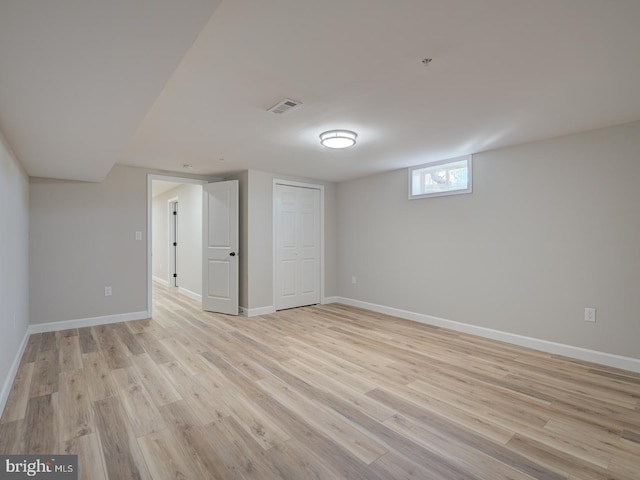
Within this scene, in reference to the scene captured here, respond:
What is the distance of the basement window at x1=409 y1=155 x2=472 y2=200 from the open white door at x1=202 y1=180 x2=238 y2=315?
2.76 meters

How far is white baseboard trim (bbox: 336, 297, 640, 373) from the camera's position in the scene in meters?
2.95

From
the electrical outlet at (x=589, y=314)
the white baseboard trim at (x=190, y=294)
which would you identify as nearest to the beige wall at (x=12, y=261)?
the white baseboard trim at (x=190, y=294)

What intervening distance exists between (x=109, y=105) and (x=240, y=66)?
2.82 feet

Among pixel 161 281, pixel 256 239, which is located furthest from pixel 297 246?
pixel 161 281

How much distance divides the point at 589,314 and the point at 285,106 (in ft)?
11.6

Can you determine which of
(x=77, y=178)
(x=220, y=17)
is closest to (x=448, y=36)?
(x=220, y=17)

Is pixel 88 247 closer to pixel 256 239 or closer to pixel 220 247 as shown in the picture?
pixel 220 247

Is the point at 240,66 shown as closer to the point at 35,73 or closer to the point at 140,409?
the point at 35,73

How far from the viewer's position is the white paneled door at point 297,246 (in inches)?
210

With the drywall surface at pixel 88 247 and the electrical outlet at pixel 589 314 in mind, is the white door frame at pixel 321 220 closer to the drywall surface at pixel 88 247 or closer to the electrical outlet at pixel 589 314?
the drywall surface at pixel 88 247

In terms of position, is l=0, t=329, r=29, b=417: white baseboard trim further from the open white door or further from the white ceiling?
the open white door

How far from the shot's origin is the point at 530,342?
3506 millimetres

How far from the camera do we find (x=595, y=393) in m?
2.47

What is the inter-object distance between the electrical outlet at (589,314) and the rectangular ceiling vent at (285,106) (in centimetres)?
342
